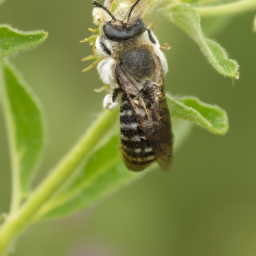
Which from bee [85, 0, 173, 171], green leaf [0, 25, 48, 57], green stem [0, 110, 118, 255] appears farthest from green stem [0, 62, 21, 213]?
green leaf [0, 25, 48, 57]

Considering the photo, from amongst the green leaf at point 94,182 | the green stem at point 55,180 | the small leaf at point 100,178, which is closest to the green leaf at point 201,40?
the green stem at point 55,180

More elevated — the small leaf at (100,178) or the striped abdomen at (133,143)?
the striped abdomen at (133,143)

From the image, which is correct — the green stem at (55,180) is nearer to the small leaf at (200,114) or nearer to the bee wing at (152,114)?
the bee wing at (152,114)

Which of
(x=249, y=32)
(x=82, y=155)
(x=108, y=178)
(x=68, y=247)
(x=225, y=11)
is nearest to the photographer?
(x=225, y=11)

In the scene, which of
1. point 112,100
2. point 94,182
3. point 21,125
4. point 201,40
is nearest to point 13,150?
point 21,125

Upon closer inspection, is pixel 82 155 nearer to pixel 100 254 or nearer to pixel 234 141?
pixel 100 254

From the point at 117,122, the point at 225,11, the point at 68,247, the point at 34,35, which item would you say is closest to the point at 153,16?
the point at 225,11

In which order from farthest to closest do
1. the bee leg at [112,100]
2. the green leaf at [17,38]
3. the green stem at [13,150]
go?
the green stem at [13,150]
the bee leg at [112,100]
the green leaf at [17,38]

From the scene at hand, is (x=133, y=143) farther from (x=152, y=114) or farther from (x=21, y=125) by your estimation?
(x=21, y=125)
